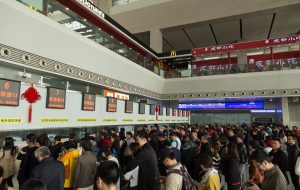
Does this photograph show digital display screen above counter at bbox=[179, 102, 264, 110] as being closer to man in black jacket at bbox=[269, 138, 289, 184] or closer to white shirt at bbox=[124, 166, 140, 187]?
man in black jacket at bbox=[269, 138, 289, 184]

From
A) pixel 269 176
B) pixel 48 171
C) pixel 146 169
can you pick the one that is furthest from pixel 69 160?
pixel 269 176

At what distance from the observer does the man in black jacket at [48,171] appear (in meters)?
3.13

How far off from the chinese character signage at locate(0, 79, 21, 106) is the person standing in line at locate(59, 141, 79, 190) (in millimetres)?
2006

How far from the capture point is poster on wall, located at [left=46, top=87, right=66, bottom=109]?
609 cm

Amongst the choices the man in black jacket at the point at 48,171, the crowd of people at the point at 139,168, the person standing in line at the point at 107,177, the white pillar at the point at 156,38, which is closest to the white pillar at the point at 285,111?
the white pillar at the point at 156,38

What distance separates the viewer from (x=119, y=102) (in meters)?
9.21

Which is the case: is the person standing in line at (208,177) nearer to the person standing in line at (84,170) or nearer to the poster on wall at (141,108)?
the person standing in line at (84,170)

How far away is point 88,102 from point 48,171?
4.46m

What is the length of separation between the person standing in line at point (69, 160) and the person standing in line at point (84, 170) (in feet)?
0.42

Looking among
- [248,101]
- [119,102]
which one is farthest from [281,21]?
[119,102]

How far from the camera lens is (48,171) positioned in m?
3.17

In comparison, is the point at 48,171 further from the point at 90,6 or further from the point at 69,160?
the point at 90,6

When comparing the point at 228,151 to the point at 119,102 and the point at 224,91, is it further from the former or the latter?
the point at 224,91

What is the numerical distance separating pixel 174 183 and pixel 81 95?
17.3 ft
